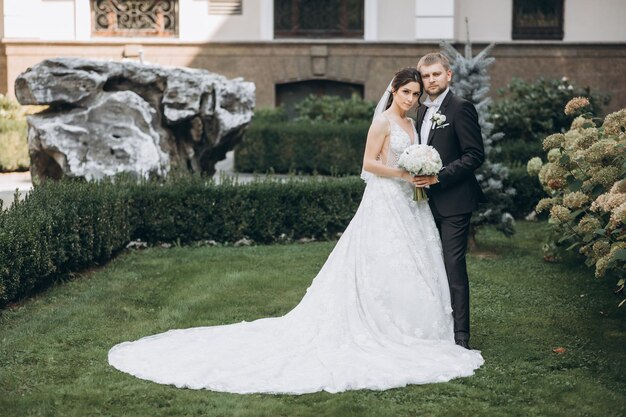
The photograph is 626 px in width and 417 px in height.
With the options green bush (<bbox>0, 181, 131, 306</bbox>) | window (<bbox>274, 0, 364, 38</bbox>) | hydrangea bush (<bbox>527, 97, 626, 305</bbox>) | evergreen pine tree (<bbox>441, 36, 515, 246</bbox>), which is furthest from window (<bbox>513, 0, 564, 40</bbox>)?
green bush (<bbox>0, 181, 131, 306</bbox>)

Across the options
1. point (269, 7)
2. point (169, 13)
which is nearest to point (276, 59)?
point (269, 7)

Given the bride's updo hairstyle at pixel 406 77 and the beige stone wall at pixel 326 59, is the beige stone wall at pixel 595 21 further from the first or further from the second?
the bride's updo hairstyle at pixel 406 77

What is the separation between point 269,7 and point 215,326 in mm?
15246

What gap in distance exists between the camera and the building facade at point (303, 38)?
21.7 metres

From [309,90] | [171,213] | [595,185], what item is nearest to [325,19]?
[309,90]

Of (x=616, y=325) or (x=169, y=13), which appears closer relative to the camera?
(x=616, y=325)

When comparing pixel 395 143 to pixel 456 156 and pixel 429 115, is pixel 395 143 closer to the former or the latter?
pixel 429 115

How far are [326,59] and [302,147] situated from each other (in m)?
4.56

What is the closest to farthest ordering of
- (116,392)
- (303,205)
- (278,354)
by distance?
(116,392)
(278,354)
(303,205)

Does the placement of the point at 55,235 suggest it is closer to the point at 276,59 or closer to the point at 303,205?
the point at 303,205

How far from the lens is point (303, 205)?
38.0ft

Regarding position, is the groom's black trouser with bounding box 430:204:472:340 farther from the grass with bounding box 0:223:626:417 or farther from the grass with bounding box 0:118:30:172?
the grass with bounding box 0:118:30:172

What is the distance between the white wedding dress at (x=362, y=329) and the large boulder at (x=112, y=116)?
494 cm

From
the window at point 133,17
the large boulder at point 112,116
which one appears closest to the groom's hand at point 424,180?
the large boulder at point 112,116
